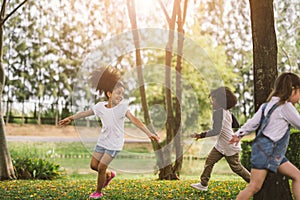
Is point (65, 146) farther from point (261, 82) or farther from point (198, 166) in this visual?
point (261, 82)

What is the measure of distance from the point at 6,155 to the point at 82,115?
4603 millimetres

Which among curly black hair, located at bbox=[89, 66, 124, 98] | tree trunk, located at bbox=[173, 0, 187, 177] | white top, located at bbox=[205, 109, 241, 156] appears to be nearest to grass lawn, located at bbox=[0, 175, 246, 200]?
white top, located at bbox=[205, 109, 241, 156]

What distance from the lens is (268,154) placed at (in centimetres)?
438

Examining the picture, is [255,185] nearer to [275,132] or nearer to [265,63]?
[275,132]

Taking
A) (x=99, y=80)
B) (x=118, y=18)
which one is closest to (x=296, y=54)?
(x=118, y=18)

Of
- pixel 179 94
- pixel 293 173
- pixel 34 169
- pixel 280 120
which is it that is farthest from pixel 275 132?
pixel 34 169

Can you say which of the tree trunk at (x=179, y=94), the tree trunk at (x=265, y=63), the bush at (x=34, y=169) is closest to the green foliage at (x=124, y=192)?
the tree trunk at (x=265, y=63)

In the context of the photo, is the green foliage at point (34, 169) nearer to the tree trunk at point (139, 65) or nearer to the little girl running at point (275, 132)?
the tree trunk at point (139, 65)

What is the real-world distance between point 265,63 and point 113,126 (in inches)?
72.5

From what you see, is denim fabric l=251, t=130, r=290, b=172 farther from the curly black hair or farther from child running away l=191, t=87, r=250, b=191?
the curly black hair

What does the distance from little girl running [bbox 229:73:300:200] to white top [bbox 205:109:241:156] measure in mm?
1438

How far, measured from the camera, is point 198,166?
1748cm

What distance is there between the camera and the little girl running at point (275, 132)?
438 centimetres

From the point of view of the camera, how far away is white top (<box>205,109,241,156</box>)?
5.99m
